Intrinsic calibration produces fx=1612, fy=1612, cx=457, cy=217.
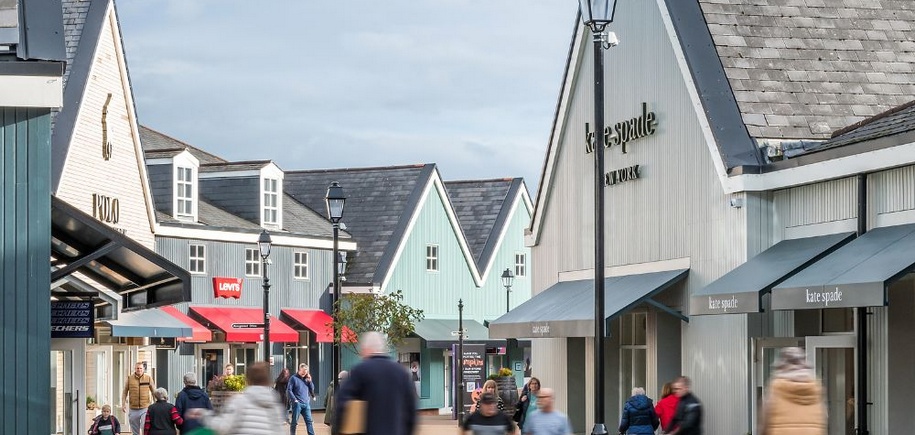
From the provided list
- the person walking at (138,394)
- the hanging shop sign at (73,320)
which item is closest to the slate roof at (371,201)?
the person walking at (138,394)

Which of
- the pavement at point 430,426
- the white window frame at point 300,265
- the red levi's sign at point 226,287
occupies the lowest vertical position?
the pavement at point 430,426

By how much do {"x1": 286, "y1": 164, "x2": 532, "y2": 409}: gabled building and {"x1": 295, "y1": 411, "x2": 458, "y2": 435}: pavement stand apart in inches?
150

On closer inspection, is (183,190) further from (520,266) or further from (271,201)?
(520,266)

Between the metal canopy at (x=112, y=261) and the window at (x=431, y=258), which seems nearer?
the metal canopy at (x=112, y=261)

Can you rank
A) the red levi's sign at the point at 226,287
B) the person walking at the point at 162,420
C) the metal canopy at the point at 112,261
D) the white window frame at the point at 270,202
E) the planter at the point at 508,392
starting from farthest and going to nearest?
the white window frame at the point at 270,202
the red levi's sign at the point at 226,287
the planter at the point at 508,392
the person walking at the point at 162,420
the metal canopy at the point at 112,261

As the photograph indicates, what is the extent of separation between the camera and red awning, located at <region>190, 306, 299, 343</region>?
48969mm

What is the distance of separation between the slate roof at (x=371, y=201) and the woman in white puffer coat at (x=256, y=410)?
141 feet

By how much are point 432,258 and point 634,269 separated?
31361 mm

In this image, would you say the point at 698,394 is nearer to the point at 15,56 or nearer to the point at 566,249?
the point at 566,249

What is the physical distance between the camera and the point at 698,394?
25.2m

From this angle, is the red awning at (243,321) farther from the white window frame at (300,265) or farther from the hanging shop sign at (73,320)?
the hanging shop sign at (73,320)

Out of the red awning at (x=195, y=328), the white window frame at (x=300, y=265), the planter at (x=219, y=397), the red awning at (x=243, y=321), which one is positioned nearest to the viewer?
the planter at (x=219, y=397)

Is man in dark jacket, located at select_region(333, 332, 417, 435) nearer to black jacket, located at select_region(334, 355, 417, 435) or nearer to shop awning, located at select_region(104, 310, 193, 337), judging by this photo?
black jacket, located at select_region(334, 355, 417, 435)

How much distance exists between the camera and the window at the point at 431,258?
59250mm
